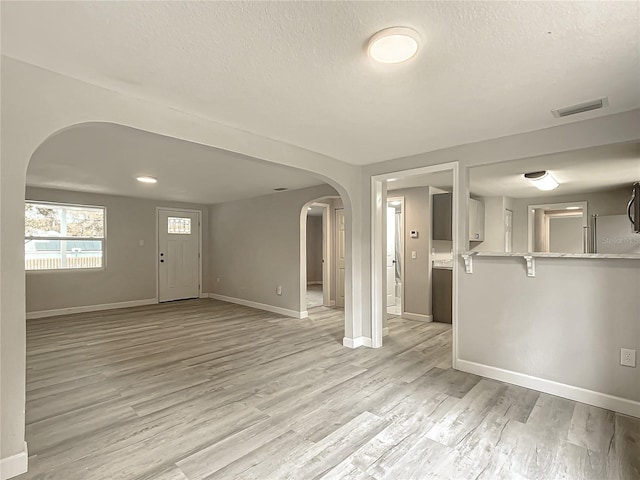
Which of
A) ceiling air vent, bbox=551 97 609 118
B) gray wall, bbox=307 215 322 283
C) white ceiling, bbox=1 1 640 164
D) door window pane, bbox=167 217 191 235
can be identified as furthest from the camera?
gray wall, bbox=307 215 322 283

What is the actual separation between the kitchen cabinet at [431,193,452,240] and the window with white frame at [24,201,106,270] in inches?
251

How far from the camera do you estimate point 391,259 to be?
24.2 ft

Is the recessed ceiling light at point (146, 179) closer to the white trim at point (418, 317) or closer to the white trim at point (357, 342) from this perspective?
the white trim at point (357, 342)

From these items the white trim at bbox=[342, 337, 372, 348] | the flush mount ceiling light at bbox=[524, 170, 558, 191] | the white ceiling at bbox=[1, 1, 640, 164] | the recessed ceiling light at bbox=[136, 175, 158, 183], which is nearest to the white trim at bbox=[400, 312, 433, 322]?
the white trim at bbox=[342, 337, 372, 348]

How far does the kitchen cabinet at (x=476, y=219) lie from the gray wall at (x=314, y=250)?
6076mm

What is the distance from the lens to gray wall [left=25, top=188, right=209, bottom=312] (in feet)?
19.0

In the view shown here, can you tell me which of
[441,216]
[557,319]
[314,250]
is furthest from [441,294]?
[314,250]

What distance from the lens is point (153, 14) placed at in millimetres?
1400

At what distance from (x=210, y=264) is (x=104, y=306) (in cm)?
237

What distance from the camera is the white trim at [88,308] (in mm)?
5707

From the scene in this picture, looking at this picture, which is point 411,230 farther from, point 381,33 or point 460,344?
point 381,33

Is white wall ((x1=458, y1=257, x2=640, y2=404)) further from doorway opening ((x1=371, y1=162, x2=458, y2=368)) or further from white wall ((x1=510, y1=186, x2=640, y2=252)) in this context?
doorway opening ((x1=371, y1=162, x2=458, y2=368))

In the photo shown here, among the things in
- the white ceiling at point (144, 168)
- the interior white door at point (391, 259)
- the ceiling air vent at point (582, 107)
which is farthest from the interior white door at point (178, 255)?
the ceiling air vent at point (582, 107)

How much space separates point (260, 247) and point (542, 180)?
4.94m
